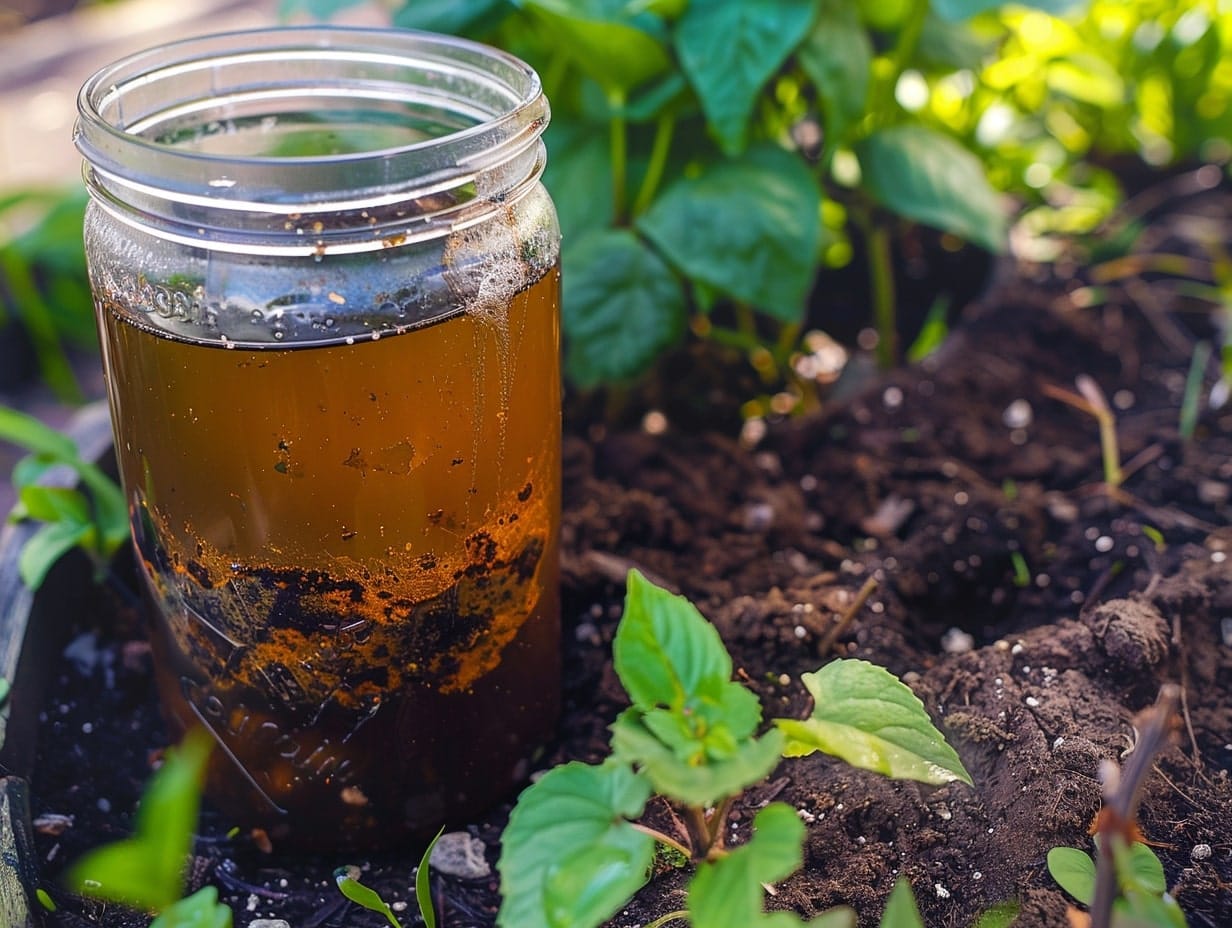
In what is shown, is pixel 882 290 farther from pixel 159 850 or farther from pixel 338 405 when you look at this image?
pixel 159 850

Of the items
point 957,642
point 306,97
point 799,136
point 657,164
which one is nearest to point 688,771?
point 957,642

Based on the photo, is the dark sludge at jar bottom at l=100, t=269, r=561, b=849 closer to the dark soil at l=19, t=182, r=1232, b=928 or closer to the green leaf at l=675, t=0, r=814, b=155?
the dark soil at l=19, t=182, r=1232, b=928

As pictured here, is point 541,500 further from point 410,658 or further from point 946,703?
point 946,703

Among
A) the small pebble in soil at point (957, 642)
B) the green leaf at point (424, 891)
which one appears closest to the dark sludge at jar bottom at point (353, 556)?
the green leaf at point (424, 891)

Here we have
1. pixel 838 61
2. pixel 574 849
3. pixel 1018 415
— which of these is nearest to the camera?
pixel 574 849

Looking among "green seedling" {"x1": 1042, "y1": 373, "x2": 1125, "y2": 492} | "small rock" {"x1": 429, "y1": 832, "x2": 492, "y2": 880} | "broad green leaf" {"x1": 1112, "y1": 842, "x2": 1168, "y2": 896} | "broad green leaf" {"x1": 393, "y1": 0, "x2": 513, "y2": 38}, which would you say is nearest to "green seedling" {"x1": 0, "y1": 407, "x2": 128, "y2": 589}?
"small rock" {"x1": 429, "y1": 832, "x2": 492, "y2": 880}

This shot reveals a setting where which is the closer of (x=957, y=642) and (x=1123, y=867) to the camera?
(x=1123, y=867)

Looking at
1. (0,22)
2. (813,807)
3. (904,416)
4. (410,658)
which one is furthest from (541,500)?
(0,22)
